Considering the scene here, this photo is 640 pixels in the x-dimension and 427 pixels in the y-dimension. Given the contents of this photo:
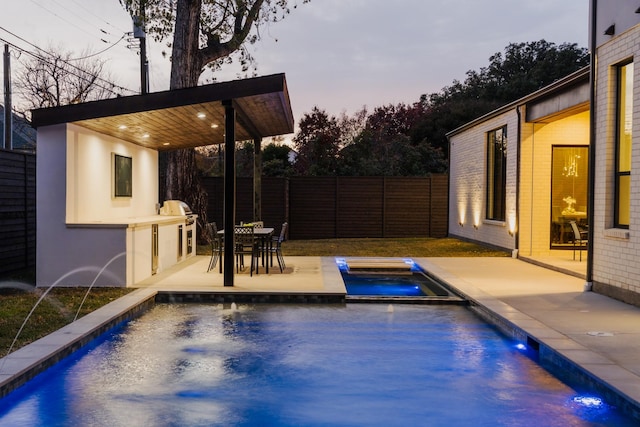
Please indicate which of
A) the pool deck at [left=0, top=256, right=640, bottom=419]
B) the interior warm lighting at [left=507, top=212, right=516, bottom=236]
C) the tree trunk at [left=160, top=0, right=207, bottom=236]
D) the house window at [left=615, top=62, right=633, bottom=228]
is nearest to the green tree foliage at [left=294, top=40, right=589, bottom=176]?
the tree trunk at [left=160, top=0, right=207, bottom=236]

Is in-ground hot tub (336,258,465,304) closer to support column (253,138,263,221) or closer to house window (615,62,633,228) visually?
support column (253,138,263,221)

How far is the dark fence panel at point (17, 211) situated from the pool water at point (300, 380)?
4.09 m

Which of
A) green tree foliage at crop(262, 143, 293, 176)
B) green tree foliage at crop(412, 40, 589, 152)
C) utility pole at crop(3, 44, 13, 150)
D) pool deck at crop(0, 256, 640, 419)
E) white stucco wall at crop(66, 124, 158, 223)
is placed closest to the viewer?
pool deck at crop(0, 256, 640, 419)

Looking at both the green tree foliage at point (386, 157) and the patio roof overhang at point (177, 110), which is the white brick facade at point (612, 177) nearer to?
the patio roof overhang at point (177, 110)

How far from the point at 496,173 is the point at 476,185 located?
1493 millimetres

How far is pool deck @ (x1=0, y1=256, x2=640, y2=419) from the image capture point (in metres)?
4.79

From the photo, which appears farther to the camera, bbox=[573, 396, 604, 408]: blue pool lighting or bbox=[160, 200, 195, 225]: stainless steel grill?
bbox=[160, 200, 195, 225]: stainless steel grill

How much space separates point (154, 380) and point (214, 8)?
1455 cm

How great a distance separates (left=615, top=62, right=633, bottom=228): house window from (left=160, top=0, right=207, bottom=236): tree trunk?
35.3 feet

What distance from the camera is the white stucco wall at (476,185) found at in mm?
14266

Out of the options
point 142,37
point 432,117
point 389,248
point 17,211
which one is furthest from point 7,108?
point 432,117

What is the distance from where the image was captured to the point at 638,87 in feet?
25.1

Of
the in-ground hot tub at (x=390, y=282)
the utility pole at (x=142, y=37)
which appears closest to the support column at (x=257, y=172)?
the in-ground hot tub at (x=390, y=282)

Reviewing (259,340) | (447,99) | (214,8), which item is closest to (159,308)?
(259,340)
